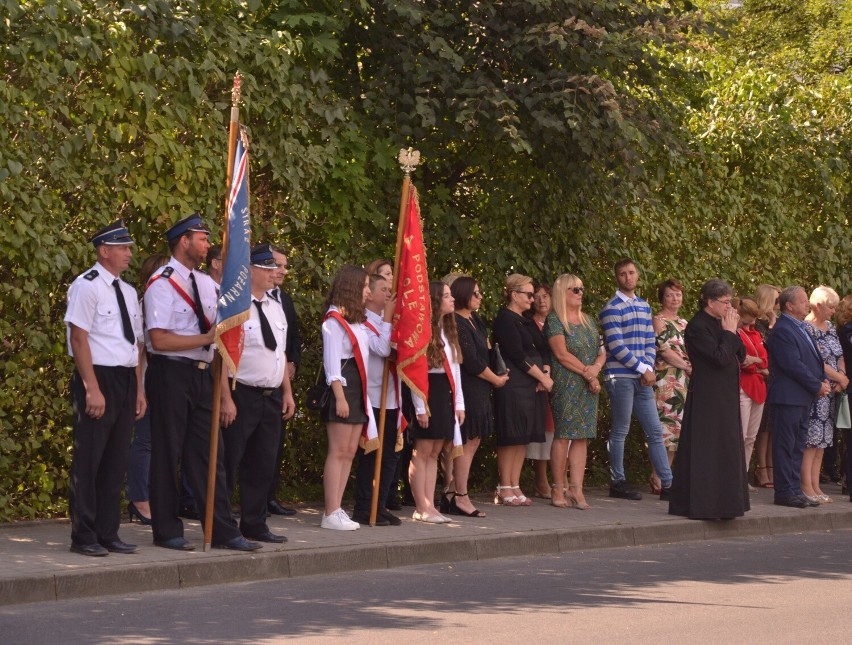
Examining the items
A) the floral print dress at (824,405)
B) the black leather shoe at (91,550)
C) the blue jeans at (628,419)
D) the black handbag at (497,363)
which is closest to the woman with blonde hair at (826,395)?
the floral print dress at (824,405)

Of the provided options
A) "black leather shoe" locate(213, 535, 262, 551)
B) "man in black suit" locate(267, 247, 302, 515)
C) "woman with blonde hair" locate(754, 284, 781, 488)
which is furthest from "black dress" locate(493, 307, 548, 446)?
"woman with blonde hair" locate(754, 284, 781, 488)

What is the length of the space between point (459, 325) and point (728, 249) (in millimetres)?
5662

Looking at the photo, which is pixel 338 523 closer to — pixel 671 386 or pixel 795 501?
pixel 671 386

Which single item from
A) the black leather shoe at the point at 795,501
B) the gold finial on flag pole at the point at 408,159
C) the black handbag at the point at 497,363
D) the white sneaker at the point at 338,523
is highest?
the gold finial on flag pole at the point at 408,159

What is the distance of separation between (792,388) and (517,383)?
2.81m

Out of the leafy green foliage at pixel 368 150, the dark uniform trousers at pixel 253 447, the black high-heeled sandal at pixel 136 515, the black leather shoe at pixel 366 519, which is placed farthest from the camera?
the black leather shoe at pixel 366 519

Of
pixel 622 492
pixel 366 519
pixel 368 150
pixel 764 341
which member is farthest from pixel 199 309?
pixel 764 341

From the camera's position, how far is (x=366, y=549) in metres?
10.4

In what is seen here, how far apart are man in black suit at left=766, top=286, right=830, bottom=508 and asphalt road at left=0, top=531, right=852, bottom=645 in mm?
3319

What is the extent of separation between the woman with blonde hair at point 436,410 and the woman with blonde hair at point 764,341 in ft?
16.6

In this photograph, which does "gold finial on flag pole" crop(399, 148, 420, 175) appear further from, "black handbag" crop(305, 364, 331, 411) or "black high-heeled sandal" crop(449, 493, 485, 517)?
"black high-heeled sandal" crop(449, 493, 485, 517)

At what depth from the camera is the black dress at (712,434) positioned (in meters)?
12.9

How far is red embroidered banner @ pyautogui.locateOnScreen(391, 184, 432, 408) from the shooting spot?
38.4 feet

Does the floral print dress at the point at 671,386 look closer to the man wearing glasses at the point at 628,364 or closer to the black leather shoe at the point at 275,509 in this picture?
the man wearing glasses at the point at 628,364
